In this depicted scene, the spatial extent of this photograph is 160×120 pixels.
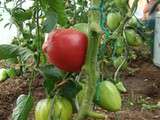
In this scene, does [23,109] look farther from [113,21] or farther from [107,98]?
[113,21]

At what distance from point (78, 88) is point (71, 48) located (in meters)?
0.12

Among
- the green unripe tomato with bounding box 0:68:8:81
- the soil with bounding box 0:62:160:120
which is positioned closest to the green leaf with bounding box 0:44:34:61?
the soil with bounding box 0:62:160:120

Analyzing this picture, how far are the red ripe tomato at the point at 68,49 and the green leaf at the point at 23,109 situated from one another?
0.56 feet

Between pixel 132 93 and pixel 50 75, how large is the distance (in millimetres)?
1798

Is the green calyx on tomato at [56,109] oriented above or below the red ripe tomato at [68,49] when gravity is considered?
below

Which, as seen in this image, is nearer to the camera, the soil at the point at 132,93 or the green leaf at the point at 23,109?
the green leaf at the point at 23,109

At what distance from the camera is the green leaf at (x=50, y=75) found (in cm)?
91

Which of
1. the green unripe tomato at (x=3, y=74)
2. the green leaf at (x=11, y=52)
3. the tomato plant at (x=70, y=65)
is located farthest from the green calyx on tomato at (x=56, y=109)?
the green unripe tomato at (x=3, y=74)

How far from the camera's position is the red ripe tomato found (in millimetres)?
792

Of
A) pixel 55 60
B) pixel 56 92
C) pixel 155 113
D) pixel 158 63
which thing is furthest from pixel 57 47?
pixel 158 63

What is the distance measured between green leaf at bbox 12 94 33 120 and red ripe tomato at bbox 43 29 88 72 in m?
0.17

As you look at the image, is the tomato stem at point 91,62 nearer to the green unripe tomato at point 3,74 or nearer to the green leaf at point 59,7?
the green leaf at point 59,7

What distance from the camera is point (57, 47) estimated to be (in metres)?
0.81

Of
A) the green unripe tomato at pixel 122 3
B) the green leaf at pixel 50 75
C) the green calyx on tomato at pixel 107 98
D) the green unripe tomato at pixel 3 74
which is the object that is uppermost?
the green unripe tomato at pixel 122 3
